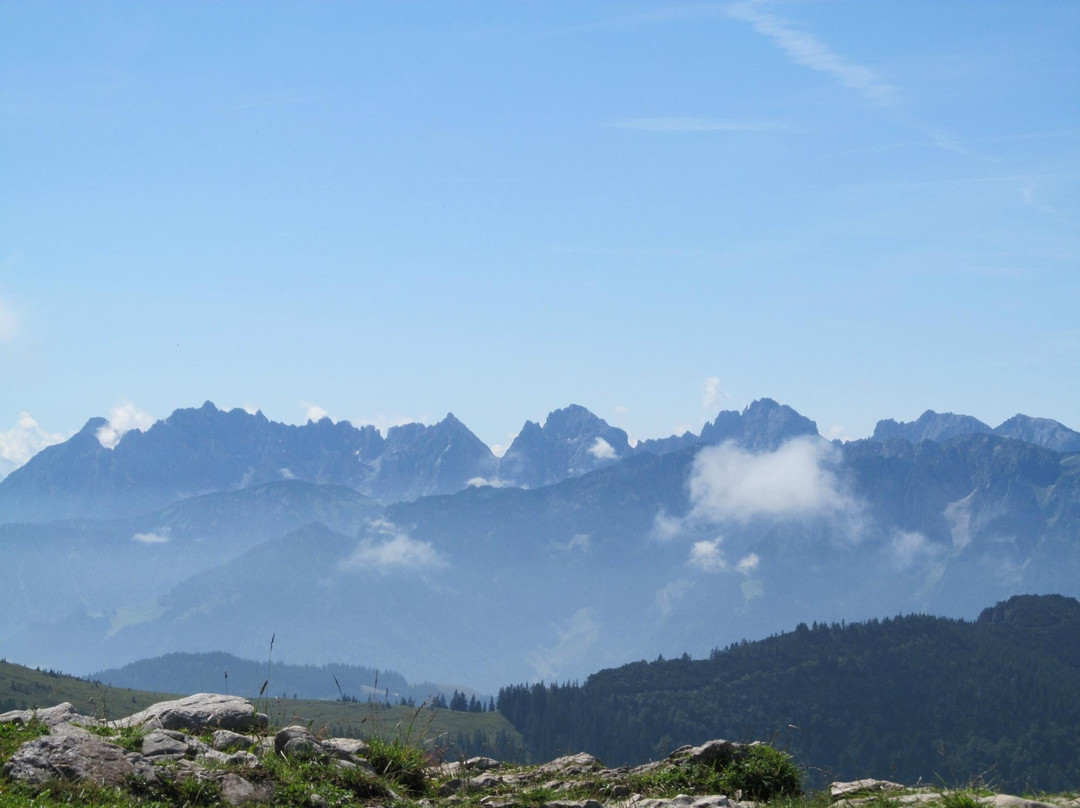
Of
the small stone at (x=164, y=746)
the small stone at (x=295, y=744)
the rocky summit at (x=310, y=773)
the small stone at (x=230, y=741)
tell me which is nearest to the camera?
the rocky summit at (x=310, y=773)

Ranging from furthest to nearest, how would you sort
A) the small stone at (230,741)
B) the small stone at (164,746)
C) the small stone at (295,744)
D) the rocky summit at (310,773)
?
the small stone at (230,741) < the small stone at (295,744) < the small stone at (164,746) < the rocky summit at (310,773)

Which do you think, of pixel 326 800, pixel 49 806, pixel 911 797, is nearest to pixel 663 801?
pixel 911 797

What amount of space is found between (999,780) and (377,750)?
1315cm

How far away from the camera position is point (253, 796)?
17.9 meters

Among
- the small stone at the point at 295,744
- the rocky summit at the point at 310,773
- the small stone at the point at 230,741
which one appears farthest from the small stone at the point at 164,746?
the small stone at the point at 295,744

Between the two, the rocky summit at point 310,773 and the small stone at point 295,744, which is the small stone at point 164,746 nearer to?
the rocky summit at point 310,773

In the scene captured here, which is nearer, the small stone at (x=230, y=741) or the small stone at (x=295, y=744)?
the small stone at (x=295, y=744)

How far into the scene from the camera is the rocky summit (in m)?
17.7

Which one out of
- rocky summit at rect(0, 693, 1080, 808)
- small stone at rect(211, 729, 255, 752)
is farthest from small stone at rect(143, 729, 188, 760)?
small stone at rect(211, 729, 255, 752)

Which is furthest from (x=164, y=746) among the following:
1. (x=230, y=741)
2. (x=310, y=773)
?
(x=310, y=773)

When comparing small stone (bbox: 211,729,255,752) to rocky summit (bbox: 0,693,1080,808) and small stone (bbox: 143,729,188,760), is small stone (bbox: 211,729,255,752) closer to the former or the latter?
rocky summit (bbox: 0,693,1080,808)

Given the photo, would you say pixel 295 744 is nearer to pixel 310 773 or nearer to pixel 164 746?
pixel 310 773

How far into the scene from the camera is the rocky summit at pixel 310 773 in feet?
58.1

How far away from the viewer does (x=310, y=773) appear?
62.5 feet
